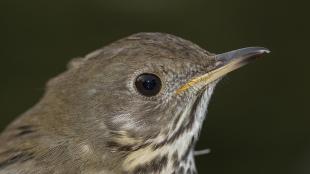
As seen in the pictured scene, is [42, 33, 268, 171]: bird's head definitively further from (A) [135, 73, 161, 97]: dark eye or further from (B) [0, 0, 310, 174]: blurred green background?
(B) [0, 0, 310, 174]: blurred green background

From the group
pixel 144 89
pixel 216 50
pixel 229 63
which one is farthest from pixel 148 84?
pixel 216 50

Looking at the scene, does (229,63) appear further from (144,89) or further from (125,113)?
(125,113)

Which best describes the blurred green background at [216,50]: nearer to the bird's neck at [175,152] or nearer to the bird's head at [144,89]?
the bird's neck at [175,152]

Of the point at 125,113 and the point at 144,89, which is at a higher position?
the point at 144,89

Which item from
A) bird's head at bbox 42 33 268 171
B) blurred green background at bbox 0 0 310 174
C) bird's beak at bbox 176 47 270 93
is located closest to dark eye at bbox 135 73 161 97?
bird's head at bbox 42 33 268 171

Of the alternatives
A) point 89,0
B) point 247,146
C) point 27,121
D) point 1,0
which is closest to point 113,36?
point 89,0

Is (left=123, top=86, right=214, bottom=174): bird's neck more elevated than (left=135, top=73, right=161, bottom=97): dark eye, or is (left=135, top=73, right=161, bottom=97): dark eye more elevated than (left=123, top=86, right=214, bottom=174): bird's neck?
(left=135, top=73, right=161, bottom=97): dark eye

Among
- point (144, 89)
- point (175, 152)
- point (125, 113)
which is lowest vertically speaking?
point (175, 152)

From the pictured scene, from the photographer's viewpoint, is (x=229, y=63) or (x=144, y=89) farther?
(x=229, y=63)
